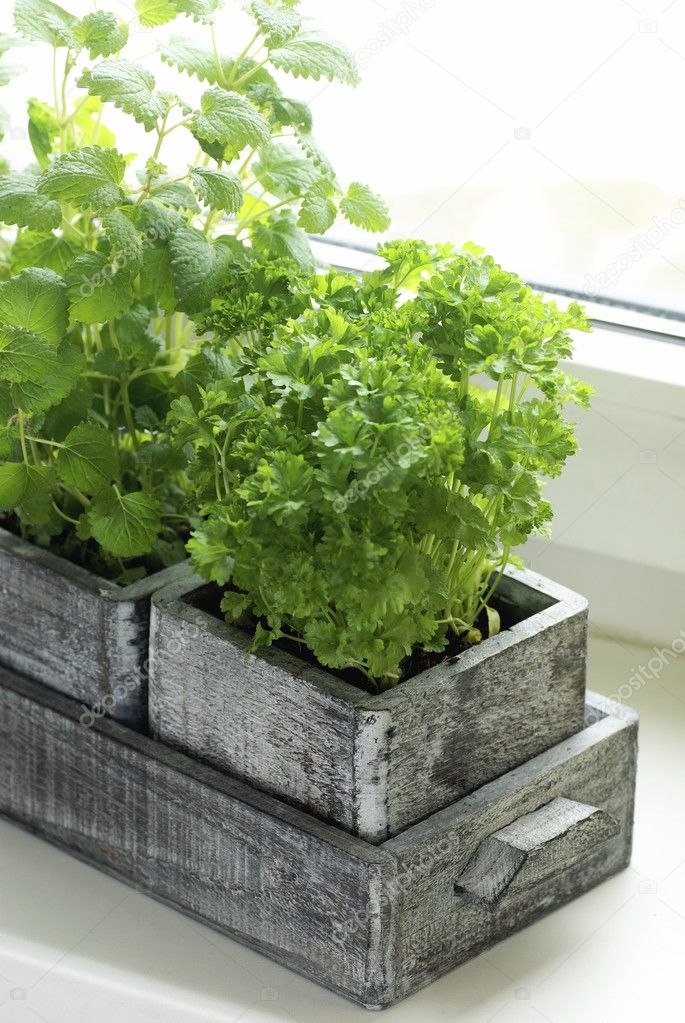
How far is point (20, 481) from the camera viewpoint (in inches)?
38.6

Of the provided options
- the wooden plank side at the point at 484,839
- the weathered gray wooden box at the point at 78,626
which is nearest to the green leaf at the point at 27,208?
the weathered gray wooden box at the point at 78,626

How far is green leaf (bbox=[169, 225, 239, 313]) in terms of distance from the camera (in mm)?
940

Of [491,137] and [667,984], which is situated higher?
[491,137]

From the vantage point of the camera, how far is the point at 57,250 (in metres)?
1.03

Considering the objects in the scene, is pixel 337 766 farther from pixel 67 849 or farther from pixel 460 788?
pixel 67 849

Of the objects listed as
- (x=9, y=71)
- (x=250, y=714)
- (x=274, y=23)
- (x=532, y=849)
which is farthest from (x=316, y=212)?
(x=532, y=849)

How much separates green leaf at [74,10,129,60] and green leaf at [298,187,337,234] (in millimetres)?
161

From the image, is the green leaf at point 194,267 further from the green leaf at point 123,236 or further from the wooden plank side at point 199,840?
the wooden plank side at point 199,840

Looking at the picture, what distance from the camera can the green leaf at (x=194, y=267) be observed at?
0.94m

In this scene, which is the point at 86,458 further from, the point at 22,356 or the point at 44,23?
the point at 44,23

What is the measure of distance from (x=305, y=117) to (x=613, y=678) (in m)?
0.56

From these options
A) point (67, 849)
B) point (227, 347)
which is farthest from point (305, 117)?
point (67, 849)

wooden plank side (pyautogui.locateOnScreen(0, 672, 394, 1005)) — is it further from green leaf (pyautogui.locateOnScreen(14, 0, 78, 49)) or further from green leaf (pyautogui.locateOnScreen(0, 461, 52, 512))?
green leaf (pyautogui.locateOnScreen(14, 0, 78, 49))

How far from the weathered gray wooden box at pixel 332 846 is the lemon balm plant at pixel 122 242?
5.7 inches
